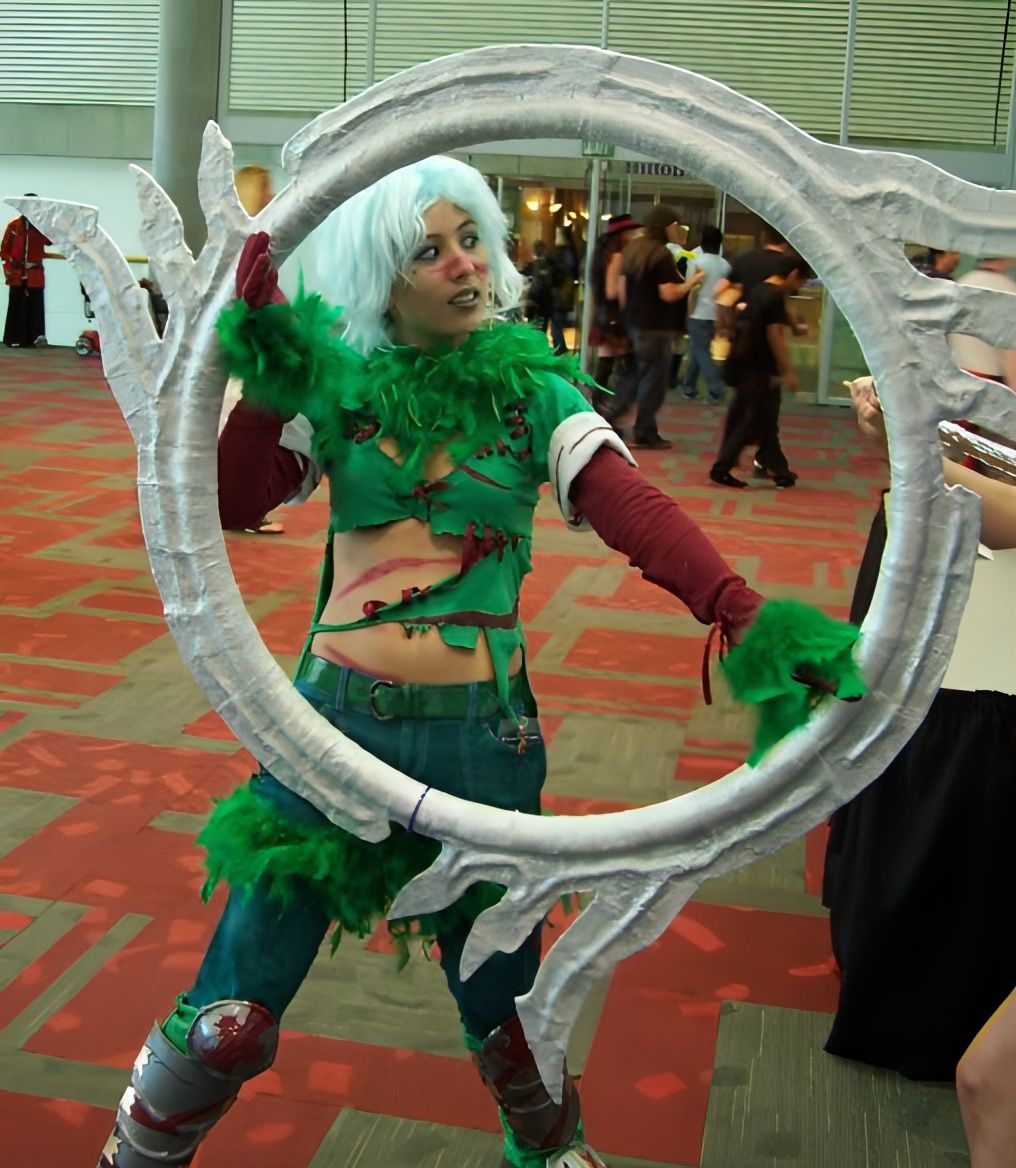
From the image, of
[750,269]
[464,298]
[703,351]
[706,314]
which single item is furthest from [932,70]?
[464,298]

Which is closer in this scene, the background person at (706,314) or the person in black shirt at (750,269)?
the person in black shirt at (750,269)

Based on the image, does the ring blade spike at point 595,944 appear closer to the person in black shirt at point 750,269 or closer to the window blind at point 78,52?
the person in black shirt at point 750,269

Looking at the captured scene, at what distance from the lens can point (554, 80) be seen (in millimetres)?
1213

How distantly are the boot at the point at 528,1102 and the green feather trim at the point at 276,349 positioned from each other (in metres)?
0.70

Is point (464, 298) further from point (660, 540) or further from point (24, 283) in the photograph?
point (24, 283)

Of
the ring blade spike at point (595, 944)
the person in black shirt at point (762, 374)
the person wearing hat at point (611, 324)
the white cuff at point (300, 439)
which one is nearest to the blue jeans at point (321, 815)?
the ring blade spike at point (595, 944)

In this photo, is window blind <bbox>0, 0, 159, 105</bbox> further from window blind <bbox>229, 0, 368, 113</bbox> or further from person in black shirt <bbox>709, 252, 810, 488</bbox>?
person in black shirt <bbox>709, 252, 810, 488</bbox>

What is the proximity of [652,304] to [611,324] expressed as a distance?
0.36 meters

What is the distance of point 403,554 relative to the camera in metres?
1.37

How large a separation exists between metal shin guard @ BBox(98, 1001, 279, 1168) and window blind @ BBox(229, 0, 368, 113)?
26.2 ft

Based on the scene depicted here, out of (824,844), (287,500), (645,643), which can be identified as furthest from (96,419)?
(287,500)

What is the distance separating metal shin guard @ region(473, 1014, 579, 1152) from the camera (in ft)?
4.75

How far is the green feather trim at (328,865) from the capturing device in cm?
137

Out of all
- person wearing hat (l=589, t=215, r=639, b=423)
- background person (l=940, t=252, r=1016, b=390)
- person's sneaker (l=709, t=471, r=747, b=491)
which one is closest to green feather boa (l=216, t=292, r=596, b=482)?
background person (l=940, t=252, r=1016, b=390)
